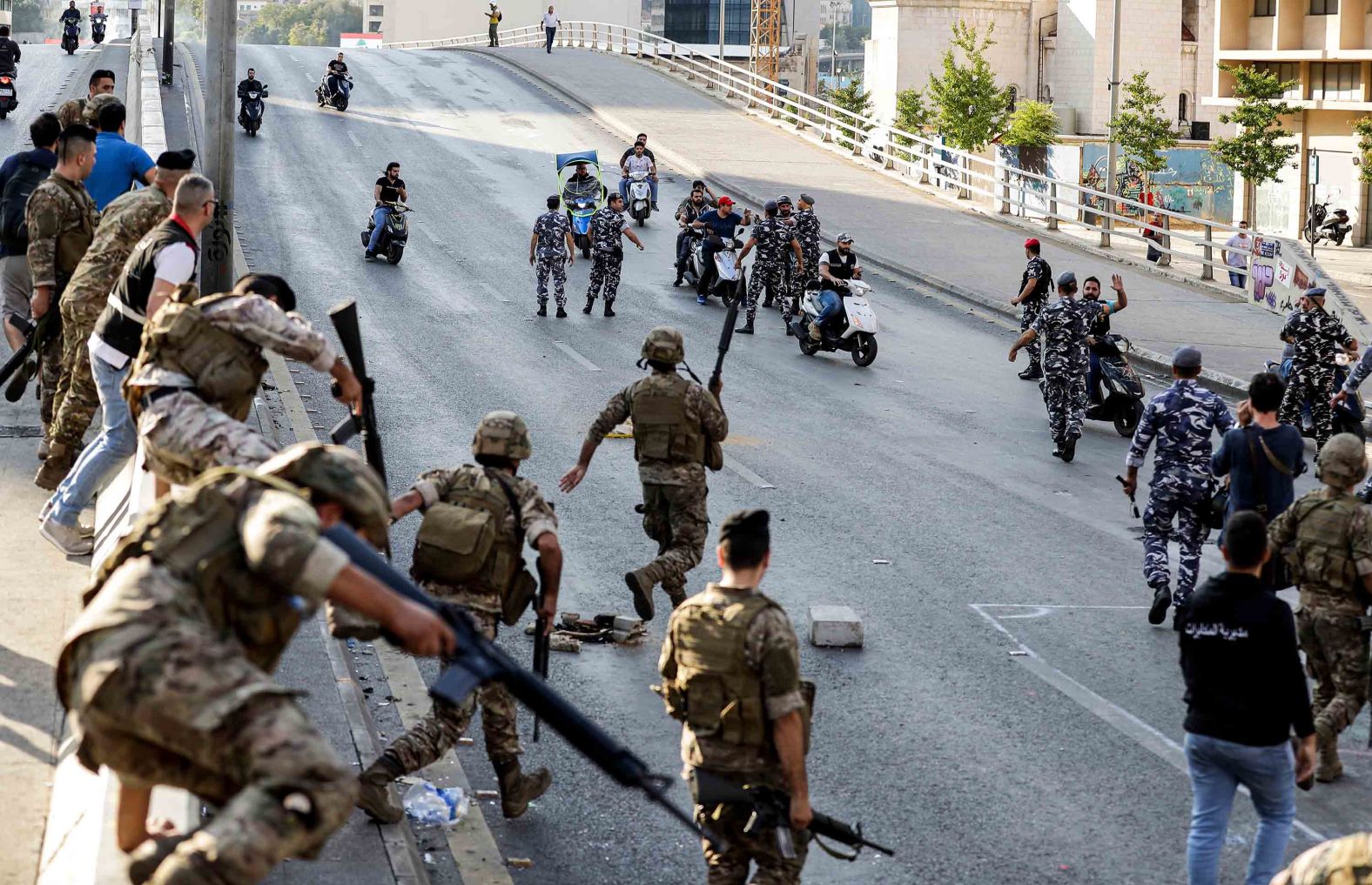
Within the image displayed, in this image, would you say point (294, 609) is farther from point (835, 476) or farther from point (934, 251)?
point (934, 251)

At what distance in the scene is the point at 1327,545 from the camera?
348 inches

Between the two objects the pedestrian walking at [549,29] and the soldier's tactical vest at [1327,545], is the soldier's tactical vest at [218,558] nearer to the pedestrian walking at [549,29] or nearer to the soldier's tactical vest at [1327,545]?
the soldier's tactical vest at [1327,545]

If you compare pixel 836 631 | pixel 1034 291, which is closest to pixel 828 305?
pixel 1034 291

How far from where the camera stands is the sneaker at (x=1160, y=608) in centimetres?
1150

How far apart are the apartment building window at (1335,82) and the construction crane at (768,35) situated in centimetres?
6706

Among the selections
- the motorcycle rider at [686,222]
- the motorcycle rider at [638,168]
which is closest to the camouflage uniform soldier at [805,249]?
the motorcycle rider at [686,222]

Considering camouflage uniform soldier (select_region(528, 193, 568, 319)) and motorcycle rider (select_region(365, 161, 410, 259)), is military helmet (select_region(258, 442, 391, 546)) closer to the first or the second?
camouflage uniform soldier (select_region(528, 193, 568, 319))

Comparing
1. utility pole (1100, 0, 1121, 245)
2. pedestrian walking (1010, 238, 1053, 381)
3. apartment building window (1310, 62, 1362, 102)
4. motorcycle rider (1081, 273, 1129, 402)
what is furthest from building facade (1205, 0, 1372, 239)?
motorcycle rider (1081, 273, 1129, 402)

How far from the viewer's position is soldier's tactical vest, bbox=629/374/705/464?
10680 millimetres

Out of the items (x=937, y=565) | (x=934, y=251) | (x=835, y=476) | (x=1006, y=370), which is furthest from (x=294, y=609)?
(x=934, y=251)

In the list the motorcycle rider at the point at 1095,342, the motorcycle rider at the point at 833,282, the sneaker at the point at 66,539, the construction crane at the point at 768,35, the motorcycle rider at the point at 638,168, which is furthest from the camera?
the construction crane at the point at 768,35

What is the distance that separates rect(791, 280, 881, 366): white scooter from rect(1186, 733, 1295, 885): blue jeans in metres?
14.5

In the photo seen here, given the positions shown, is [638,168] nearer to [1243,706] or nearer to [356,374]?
[356,374]

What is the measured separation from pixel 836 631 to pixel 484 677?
6103 millimetres
